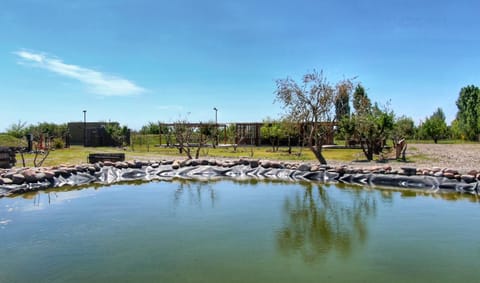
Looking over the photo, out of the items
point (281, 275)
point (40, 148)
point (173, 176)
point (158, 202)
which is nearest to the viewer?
point (281, 275)

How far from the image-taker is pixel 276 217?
5.78 metres

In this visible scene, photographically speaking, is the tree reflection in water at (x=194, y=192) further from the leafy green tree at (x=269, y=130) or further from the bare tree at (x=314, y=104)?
the leafy green tree at (x=269, y=130)

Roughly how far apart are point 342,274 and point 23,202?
5.93 m

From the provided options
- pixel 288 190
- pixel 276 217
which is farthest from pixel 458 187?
pixel 276 217

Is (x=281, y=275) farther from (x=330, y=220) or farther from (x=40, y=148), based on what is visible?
(x=40, y=148)

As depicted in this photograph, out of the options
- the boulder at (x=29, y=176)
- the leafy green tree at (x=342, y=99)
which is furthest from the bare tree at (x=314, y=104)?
the boulder at (x=29, y=176)

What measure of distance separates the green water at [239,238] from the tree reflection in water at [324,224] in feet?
0.05

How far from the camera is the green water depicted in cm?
358

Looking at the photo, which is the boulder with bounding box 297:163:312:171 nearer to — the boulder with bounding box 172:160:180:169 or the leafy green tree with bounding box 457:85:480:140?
the boulder with bounding box 172:160:180:169

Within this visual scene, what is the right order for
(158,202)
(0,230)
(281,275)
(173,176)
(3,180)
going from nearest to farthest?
(281,275)
(0,230)
(158,202)
(3,180)
(173,176)

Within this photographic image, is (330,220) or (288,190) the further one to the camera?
(288,190)

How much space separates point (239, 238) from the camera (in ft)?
Answer: 15.4

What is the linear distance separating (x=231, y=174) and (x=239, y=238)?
6.26 m

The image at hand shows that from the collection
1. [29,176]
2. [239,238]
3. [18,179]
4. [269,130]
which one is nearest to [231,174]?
[29,176]
